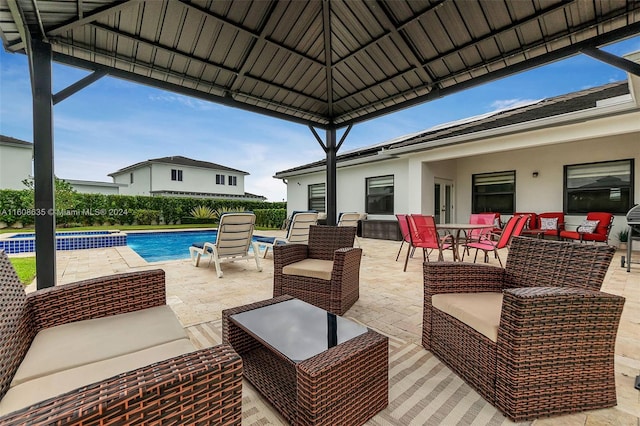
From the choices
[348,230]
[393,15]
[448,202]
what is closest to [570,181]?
[448,202]

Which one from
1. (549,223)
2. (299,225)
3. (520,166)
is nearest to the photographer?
(299,225)

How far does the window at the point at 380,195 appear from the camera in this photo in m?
10.9

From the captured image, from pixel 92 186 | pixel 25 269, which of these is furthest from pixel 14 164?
pixel 25 269

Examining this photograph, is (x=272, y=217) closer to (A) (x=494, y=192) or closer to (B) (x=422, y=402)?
(A) (x=494, y=192)

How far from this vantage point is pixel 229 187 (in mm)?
25688

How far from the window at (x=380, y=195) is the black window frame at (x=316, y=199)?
96.5 inches

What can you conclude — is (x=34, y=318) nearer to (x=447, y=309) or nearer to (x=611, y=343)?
(x=447, y=309)

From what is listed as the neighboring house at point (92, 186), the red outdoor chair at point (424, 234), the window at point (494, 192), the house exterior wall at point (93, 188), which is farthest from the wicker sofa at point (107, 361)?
the house exterior wall at point (93, 188)

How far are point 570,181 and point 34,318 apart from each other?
11.1 m

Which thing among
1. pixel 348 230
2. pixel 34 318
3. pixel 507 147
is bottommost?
pixel 34 318

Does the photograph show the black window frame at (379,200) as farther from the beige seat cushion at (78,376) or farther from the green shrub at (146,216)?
the green shrub at (146,216)

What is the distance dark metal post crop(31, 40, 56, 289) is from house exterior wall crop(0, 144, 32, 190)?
1724 centimetres

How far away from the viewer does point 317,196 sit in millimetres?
13781

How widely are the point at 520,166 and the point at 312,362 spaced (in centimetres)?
1039
